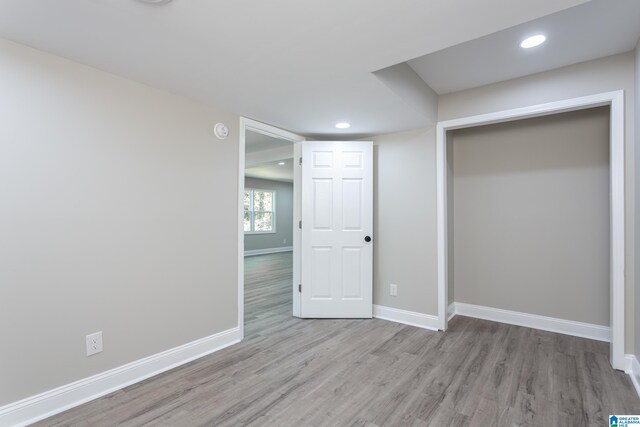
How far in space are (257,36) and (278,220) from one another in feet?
28.1

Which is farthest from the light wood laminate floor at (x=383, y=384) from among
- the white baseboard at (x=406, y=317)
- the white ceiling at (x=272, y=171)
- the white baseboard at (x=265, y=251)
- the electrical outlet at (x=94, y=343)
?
the white baseboard at (x=265, y=251)

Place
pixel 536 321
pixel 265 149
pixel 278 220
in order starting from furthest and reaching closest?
pixel 278 220
pixel 265 149
pixel 536 321

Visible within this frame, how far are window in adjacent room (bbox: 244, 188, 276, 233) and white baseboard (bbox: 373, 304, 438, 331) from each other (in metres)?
6.13

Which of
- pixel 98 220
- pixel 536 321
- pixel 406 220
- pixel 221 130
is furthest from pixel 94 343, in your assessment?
pixel 536 321

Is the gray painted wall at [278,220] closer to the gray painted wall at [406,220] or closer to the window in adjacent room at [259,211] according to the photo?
the window in adjacent room at [259,211]

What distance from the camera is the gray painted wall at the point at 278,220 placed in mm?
9219

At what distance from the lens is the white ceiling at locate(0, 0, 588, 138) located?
57.1 inches

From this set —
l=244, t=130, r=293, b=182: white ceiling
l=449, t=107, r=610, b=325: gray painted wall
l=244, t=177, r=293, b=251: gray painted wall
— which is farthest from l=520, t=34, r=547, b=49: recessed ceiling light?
l=244, t=177, r=293, b=251: gray painted wall

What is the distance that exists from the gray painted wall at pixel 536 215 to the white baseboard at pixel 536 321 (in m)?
0.05

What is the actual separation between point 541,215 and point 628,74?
1.41 metres

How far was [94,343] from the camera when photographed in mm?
2033

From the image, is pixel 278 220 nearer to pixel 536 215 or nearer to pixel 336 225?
pixel 336 225

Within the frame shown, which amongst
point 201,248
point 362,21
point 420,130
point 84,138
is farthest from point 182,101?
point 420,130

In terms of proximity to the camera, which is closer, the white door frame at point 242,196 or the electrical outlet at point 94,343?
the electrical outlet at point 94,343
